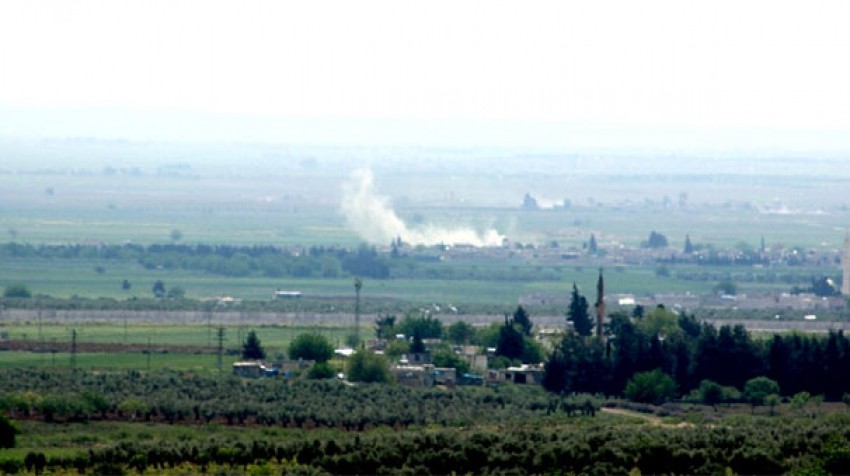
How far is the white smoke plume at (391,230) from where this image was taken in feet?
388

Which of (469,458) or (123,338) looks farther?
(123,338)

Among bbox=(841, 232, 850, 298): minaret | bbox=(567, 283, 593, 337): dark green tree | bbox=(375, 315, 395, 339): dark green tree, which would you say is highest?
bbox=(841, 232, 850, 298): minaret

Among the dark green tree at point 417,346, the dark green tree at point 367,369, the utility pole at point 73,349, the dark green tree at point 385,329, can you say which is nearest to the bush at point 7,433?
the dark green tree at point 367,369

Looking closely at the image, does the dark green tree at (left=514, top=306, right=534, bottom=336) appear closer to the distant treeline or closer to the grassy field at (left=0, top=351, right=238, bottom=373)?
Answer: the distant treeline

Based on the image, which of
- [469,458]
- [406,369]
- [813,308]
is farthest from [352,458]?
[813,308]

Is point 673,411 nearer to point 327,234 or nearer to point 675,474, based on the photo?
point 675,474

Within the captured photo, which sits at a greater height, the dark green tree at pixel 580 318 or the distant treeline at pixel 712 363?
the dark green tree at pixel 580 318

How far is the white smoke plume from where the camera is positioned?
118125 mm

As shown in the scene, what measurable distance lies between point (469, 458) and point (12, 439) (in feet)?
31.7

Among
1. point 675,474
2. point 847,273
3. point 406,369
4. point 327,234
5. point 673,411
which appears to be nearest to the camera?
point 675,474

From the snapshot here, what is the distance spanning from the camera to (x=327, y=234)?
12331 cm

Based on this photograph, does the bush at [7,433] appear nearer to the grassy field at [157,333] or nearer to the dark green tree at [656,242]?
the grassy field at [157,333]

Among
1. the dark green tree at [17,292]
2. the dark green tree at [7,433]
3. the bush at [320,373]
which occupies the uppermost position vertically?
the dark green tree at [17,292]

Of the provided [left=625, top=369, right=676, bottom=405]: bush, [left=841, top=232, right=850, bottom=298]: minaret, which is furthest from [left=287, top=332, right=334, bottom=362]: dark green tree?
[left=841, top=232, right=850, bottom=298]: minaret
